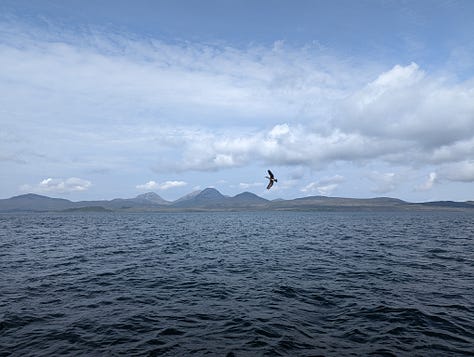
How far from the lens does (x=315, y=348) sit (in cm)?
1591

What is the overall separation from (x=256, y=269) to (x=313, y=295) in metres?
10.8

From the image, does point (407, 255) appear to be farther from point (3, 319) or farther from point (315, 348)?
point (3, 319)

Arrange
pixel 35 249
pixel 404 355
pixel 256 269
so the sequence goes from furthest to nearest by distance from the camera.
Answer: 1. pixel 35 249
2. pixel 256 269
3. pixel 404 355

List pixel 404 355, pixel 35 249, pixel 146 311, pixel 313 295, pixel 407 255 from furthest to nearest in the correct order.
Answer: pixel 35 249 < pixel 407 255 < pixel 313 295 < pixel 146 311 < pixel 404 355

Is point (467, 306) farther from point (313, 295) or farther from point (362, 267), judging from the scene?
point (362, 267)

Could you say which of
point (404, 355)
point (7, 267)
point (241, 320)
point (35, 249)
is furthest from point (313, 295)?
point (35, 249)

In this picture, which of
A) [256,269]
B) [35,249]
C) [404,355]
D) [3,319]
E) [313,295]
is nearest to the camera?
[404,355]

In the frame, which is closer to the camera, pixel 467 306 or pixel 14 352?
pixel 14 352

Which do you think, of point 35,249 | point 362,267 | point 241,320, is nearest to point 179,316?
point 241,320

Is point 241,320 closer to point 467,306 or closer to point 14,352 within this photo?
point 14,352

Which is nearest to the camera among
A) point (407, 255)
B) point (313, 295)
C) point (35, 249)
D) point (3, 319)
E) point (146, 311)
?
point (3, 319)

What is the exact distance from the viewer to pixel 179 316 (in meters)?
20.3

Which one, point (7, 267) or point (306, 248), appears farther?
point (306, 248)

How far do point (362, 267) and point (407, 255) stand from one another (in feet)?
40.9
